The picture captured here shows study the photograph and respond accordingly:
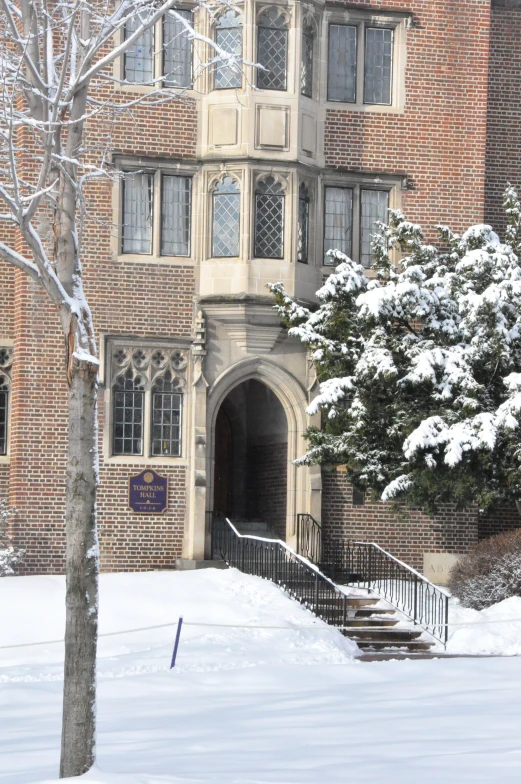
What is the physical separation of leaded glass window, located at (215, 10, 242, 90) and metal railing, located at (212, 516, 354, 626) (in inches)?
278

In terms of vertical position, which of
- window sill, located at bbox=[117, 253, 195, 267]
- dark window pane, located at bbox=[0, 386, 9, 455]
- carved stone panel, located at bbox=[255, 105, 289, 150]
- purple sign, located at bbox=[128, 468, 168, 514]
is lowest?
purple sign, located at bbox=[128, 468, 168, 514]

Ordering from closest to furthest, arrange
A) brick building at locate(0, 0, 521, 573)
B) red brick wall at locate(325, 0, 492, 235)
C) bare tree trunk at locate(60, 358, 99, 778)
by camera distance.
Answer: bare tree trunk at locate(60, 358, 99, 778), brick building at locate(0, 0, 521, 573), red brick wall at locate(325, 0, 492, 235)

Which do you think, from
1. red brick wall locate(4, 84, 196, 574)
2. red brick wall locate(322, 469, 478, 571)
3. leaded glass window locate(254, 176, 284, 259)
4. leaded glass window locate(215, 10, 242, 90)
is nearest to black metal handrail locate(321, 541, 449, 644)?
red brick wall locate(322, 469, 478, 571)

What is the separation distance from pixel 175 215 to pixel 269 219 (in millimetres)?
1555

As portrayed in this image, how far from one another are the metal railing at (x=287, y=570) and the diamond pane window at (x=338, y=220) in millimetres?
4961

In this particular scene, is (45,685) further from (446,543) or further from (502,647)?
(446,543)

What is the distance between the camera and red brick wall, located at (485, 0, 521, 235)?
2417 cm

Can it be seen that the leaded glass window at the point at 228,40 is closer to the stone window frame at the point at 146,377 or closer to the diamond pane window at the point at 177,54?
the diamond pane window at the point at 177,54

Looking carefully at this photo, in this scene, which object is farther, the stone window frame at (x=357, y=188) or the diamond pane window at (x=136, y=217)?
the stone window frame at (x=357, y=188)

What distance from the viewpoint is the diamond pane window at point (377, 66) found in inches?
907

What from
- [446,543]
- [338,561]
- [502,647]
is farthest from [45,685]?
[446,543]

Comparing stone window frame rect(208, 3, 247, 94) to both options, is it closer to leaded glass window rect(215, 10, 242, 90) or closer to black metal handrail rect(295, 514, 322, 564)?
leaded glass window rect(215, 10, 242, 90)

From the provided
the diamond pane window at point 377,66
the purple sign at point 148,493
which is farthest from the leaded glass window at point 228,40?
the purple sign at point 148,493

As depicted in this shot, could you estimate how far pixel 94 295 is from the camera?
21797mm
